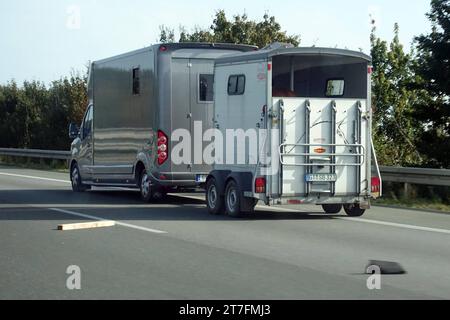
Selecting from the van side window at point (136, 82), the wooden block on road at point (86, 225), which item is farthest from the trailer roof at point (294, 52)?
the wooden block on road at point (86, 225)

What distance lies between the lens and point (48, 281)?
8.44 m

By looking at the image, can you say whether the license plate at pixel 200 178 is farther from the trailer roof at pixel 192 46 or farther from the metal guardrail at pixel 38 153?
the metal guardrail at pixel 38 153

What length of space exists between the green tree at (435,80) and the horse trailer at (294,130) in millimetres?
8005

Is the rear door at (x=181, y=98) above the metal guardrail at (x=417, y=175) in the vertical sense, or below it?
above

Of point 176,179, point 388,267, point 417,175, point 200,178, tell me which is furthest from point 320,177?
point 388,267

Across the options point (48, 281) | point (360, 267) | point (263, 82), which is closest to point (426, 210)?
point (263, 82)

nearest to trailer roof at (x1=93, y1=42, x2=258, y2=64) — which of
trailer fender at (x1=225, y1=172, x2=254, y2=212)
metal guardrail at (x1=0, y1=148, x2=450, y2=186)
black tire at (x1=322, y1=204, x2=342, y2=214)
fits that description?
trailer fender at (x1=225, y1=172, x2=254, y2=212)

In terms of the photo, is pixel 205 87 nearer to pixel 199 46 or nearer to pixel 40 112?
pixel 199 46

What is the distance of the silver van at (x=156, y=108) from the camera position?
55.9 ft

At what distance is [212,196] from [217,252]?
505 cm

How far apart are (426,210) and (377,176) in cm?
232

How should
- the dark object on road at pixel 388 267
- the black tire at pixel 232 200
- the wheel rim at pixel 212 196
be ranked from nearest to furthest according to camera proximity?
the dark object on road at pixel 388 267 < the black tire at pixel 232 200 < the wheel rim at pixel 212 196

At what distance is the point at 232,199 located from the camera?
14938mm
